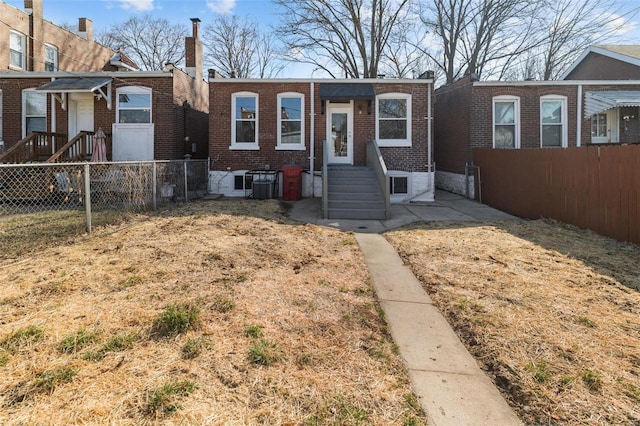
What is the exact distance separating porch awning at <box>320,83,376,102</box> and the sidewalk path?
936 centimetres

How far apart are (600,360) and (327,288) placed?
2.71m

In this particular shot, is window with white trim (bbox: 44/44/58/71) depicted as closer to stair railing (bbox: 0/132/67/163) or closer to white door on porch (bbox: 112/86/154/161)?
stair railing (bbox: 0/132/67/163)

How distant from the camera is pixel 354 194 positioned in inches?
444

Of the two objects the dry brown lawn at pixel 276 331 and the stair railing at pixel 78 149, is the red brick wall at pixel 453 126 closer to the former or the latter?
the dry brown lawn at pixel 276 331

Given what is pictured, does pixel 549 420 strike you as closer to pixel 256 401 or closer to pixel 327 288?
pixel 256 401

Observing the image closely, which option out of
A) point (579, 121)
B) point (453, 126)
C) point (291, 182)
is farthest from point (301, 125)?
point (579, 121)

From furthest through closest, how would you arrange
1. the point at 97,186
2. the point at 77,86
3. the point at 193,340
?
the point at 77,86, the point at 97,186, the point at 193,340

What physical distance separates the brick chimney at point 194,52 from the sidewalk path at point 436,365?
50.4 ft

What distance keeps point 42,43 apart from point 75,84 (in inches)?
377

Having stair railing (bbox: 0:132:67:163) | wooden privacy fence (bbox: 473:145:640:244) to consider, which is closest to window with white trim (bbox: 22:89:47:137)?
stair railing (bbox: 0:132:67:163)

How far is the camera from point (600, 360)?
2973 millimetres

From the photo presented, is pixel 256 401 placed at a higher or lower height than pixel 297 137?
lower

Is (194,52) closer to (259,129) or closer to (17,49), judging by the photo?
(259,129)

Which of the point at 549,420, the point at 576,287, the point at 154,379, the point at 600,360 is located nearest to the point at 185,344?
the point at 154,379
